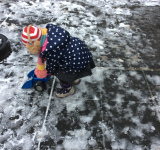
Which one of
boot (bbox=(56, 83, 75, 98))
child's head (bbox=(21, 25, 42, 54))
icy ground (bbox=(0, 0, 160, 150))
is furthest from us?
boot (bbox=(56, 83, 75, 98))

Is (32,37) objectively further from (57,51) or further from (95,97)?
(95,97)

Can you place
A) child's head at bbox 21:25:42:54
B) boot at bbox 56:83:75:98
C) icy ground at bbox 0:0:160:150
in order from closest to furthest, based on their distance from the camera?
child's head at bbox 21:25:42:54
icy ground at bbox 0:0:160:150
boot at bbox 56:83:75:98

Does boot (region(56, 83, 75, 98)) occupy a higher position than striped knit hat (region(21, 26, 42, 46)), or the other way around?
striped knit hat (region(21, 26, 42, 46))

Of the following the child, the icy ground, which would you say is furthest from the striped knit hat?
the icy ground

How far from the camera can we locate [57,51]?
1.74m

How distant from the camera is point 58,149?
6.17 feet

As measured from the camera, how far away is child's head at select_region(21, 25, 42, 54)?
1.66 meters

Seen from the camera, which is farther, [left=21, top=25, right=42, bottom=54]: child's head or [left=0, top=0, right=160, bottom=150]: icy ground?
[left=0, top=0, right=160, bottom=150]: icy ground

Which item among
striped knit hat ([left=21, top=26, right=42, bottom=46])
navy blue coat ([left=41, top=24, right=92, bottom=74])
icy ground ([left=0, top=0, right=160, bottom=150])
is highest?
striped knit hat ([left=21, top=26, right=42, bottom=46])

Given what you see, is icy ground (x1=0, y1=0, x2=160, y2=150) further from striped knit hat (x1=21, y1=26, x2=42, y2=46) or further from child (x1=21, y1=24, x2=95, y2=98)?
striped knit hat (x1=21, y1=26, x2=42, y2=46)

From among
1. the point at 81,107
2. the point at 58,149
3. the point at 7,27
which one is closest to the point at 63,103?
the point at 81,107

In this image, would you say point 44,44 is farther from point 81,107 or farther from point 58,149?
point 58,149

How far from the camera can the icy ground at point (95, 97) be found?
1984 millimetres

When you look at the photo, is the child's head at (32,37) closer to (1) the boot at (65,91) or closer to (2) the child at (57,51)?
(2) the child at (57,51)
